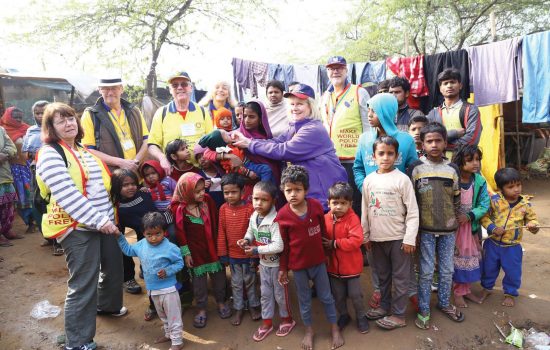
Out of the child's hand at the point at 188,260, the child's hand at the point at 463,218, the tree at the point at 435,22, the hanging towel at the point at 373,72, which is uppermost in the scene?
the tree at the point at 435,22

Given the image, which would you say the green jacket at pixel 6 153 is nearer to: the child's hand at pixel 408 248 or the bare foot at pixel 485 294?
the child's hand at pixel 408 248

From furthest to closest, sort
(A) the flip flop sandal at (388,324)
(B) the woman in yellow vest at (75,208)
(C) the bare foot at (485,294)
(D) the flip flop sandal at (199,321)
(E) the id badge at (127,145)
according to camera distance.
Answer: (E) the id badge at (127,145)
(C) the bare foot at (485,294)
(D) the flip flop sandal at (199,321)
(A) the flip flop sandal at (388,324)
(B) the woman in yellow vest at (75,208)

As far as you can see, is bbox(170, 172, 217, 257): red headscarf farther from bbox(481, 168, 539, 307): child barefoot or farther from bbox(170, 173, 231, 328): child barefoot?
bbox(481, 168, 539, 307): child barefoot

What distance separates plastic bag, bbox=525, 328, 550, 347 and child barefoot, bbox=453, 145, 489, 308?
1.42 ft

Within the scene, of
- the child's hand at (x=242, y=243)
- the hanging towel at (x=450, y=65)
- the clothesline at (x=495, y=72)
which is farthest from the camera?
the hanging towel at (x=450, y=65)

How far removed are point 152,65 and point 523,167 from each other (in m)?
10.1

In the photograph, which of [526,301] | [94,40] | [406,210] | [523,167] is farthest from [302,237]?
[94,40]

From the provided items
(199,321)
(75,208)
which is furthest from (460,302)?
(75,208)

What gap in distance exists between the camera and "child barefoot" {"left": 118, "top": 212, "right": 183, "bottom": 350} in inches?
105

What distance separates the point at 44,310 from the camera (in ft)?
11.3

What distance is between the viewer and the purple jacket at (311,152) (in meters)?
2.80

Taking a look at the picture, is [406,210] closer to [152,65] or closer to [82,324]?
[82,324]

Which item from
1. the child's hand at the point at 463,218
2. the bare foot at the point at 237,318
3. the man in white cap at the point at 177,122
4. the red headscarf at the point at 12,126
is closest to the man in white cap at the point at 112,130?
the man in white cap at the point at 177,122

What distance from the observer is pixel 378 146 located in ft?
8.74
